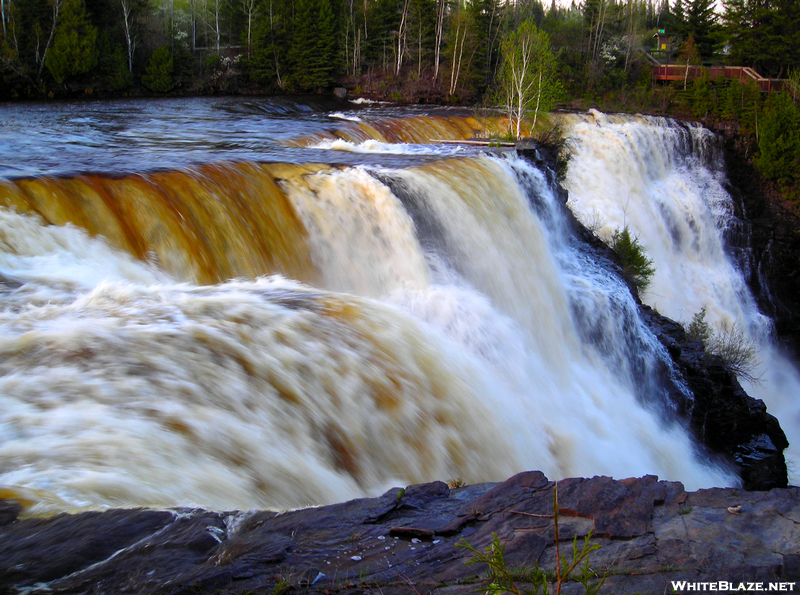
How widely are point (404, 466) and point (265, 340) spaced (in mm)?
1534

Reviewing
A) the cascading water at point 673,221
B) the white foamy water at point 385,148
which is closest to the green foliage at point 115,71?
the white foamy water at point 385,148

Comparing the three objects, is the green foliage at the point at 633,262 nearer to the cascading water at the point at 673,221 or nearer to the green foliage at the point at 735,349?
the cascading water at the point at 673,221

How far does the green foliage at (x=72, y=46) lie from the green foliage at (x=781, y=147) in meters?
30.5

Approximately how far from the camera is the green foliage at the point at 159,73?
32.6 m

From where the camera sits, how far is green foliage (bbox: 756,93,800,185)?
2483 centimetres

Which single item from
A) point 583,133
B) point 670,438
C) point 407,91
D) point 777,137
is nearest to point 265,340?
point 670,438

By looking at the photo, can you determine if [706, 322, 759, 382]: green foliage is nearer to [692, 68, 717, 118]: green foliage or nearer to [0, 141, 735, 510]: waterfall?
[0, 141, 735, 510]: waterfall

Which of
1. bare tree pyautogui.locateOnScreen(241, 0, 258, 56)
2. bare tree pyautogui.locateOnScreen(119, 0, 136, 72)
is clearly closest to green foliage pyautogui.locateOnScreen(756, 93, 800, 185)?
bare tree pyautogui.locateOnScreen(241, 0, 258, 56)

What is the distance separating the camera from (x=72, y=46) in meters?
28.7

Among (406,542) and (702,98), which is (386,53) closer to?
(702,98)

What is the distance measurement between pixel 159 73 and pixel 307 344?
32.8 m

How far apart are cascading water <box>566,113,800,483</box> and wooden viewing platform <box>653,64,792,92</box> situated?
1232 cm

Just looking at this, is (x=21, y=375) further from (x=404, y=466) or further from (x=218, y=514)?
(x=404, y=466)

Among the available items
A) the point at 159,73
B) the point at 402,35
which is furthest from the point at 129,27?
the point at 402,35
